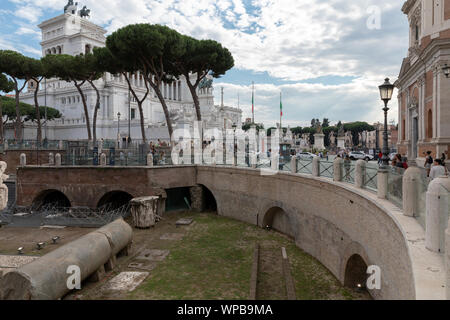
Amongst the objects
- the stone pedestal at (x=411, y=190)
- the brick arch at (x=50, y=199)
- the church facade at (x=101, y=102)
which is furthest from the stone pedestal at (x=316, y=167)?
the church facade at (x=101, y=102)

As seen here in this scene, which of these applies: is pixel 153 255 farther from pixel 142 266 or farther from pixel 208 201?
pixel 208 201

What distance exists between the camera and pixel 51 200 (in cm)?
2336

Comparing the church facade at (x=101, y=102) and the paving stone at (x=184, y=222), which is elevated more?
the church facade at (x=101, y=102)

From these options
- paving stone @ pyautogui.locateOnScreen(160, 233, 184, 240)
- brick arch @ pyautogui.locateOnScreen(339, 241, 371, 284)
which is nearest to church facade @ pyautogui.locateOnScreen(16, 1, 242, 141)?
paving stone @ pyautogui.locateOnScreen(160, 233, 184, 240)

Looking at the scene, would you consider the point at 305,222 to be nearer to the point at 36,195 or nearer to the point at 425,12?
the point at 425,12

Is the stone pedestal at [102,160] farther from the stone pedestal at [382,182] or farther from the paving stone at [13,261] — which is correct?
the stone pedestal at [382,182]

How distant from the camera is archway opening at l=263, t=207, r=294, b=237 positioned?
15.9m

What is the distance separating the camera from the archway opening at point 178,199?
70.2ft

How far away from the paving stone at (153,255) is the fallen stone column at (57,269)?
1.69 metres

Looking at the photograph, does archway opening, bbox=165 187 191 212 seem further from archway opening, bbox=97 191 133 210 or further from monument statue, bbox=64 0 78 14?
monument statue, bbox=64 0 78 14

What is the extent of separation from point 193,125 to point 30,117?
27960mm

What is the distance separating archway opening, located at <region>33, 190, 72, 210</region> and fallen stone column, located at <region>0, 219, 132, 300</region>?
1344 centimetres

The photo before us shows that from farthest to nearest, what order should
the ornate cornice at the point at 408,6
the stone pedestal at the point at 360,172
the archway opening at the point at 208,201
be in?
the ornate cornice at the point at 408,6
the archway opening at the point at 208,201
the stone pedestal at the point at 360,172

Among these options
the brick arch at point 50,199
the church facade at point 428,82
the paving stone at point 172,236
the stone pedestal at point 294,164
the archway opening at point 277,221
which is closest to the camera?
the stone pedestal at point 294,164
